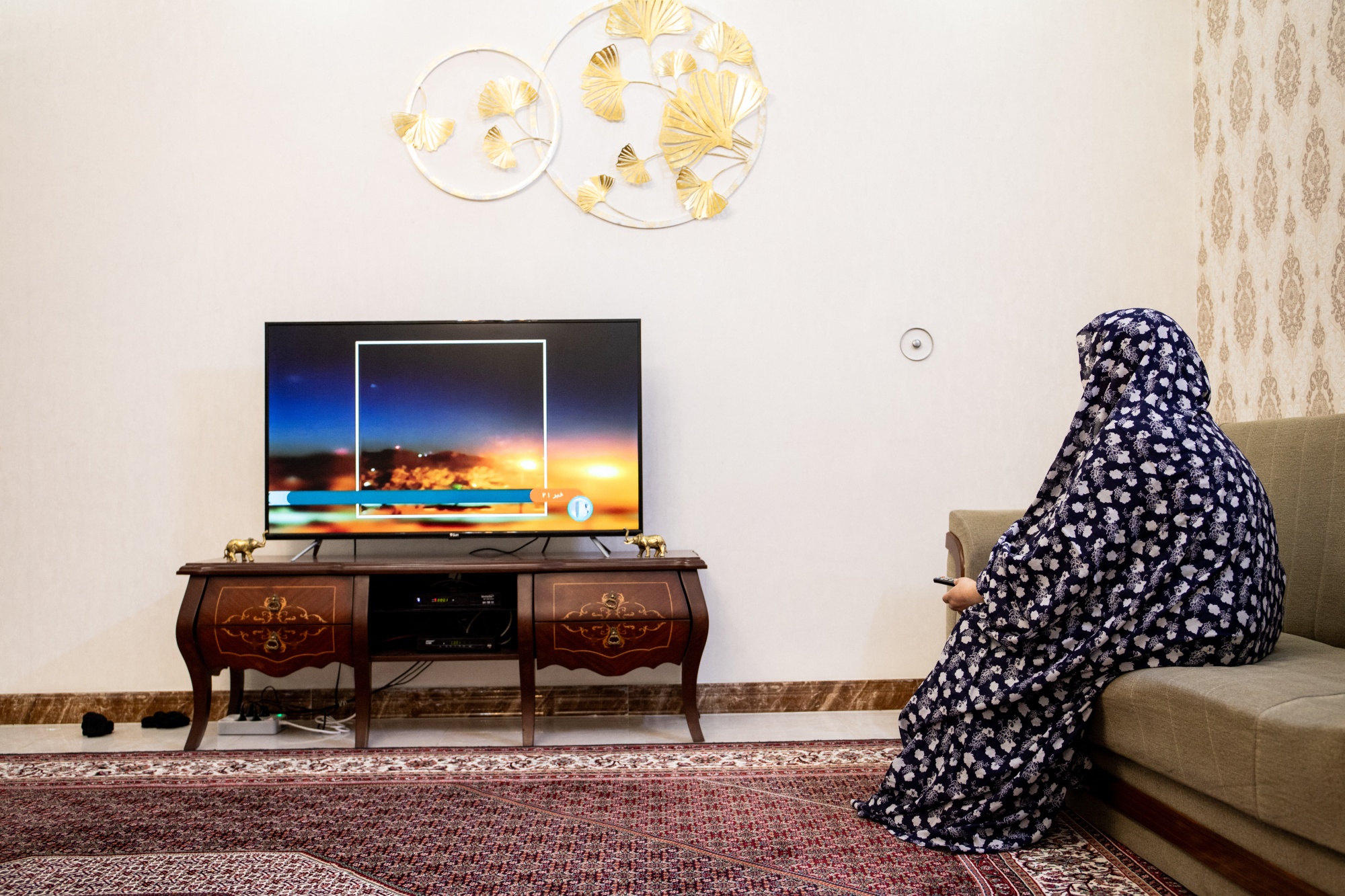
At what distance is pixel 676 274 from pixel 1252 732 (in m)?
2.41

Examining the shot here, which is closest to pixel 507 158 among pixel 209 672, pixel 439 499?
pixel 439 499

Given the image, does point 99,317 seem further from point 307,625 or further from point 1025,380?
point 1025,380

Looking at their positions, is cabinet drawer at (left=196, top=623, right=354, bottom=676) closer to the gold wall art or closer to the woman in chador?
the gold wall art

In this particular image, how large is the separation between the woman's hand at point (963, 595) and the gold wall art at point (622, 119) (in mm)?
1805

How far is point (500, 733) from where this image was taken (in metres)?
3.12

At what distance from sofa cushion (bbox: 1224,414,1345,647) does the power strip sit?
300cm

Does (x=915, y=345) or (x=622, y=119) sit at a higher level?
(x=622, y=119)

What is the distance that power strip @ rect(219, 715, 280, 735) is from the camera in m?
3.07

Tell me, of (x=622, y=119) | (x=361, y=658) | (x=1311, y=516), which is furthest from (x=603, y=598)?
(x=1311, y=516)

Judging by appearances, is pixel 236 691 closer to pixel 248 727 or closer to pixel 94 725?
pixel 248 727

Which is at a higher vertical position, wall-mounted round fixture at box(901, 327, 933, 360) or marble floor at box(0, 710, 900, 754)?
wall-mounted round fixture at box(901, 327, 933, 360)

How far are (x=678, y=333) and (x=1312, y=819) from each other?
96.6 inches

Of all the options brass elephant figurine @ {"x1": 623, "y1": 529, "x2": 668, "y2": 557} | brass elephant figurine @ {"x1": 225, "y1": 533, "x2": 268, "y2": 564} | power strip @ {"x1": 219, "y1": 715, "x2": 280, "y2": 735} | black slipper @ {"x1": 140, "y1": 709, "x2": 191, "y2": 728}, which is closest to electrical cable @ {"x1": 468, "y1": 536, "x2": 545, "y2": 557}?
brass elephant figurine @ {"x1": 623, "y1": 529, "x2": 668, "y2": 557}

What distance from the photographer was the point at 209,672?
2.98 metres
